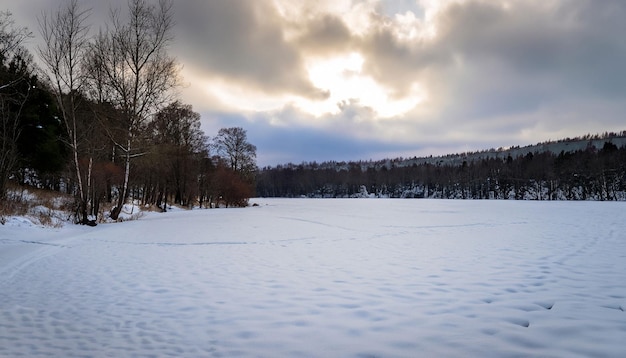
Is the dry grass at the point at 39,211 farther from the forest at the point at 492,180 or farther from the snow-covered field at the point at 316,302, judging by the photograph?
the forest at the point at 492,180

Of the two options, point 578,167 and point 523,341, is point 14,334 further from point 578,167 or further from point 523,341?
point 578,167

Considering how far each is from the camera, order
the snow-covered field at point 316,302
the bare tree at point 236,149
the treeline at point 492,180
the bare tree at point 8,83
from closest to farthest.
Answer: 1. the snow-covered field at point 316,302
2. the bare tree at point 8,83
3. the bare tree at point 236,149
4. the treeline at point 492,180

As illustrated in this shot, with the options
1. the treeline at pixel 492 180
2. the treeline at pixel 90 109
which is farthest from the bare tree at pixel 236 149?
the treeline at pixel 492 180

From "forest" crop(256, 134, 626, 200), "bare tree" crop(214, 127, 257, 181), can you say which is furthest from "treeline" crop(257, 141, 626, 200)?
"bare tree" crop(214, 127, 257, 181)

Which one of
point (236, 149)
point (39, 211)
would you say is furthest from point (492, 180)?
point (39, 211)

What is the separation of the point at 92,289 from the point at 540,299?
710 centimetres

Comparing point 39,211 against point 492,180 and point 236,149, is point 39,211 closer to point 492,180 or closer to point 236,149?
point 236,149

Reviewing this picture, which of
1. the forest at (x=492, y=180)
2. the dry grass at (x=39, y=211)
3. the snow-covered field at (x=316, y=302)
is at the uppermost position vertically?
the forest at (x=492, y=180)

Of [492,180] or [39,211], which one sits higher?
[492,180]

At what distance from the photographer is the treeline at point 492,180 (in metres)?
70.3

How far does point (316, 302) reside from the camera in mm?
4547

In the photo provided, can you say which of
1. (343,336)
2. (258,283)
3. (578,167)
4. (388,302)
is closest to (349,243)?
(258,283)

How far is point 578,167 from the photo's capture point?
73.6 meters

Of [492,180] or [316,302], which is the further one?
[492,180]
